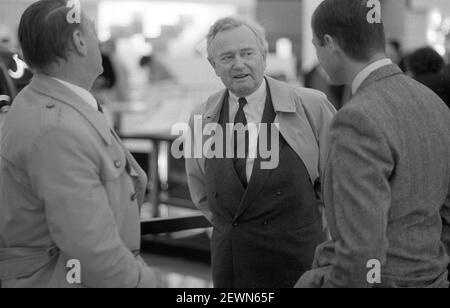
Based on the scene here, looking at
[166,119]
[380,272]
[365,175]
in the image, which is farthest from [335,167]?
[166,119]

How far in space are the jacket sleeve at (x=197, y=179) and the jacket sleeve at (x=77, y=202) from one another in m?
0.99

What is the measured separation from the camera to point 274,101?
247 centimetres

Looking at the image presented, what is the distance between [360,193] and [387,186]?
0.06m

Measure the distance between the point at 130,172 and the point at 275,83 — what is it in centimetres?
87

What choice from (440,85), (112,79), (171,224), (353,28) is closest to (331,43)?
(353,28)

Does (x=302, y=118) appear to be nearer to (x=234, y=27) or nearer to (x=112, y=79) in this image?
(x=234, y=27)

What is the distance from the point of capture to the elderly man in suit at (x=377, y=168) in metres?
1.63

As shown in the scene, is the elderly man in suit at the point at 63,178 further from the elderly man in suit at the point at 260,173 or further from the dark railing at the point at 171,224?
the dark railing at the point at 171,224

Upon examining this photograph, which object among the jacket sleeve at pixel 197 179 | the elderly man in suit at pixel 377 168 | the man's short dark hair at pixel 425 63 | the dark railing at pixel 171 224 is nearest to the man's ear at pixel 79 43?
the elderly man in suit at pixel 377 168

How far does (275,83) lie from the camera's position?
2.55 m

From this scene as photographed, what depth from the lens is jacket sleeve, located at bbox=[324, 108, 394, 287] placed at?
64.0 inches

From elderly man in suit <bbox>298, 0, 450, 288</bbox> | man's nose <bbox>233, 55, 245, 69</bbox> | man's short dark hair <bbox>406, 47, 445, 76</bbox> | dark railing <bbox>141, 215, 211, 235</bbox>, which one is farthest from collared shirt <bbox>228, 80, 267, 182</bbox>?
man's short dark hair <bbox>406, 47, 445, 76</bbox>

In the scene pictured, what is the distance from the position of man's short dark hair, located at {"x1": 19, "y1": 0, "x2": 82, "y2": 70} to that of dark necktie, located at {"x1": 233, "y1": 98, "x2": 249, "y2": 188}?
886mm

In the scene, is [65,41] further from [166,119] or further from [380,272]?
[166,119]
